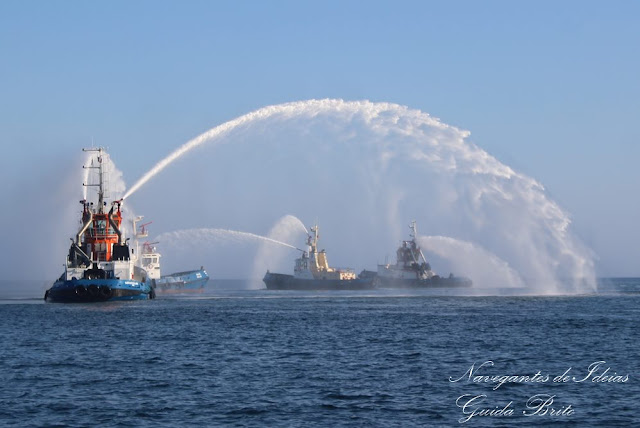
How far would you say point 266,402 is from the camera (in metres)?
32.6

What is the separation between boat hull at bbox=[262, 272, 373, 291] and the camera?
183250 mm

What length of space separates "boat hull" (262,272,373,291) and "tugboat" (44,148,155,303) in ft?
282

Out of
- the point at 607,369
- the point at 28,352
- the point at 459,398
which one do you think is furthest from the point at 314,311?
the point at 459,398

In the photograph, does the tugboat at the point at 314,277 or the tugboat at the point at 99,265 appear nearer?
the tugboat at the point at 99,265

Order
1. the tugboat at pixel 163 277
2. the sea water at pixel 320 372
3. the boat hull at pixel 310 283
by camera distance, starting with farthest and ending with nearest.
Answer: the boat hull at pixel 310 283 < the tugboat at pixel 163 277 < the sea water at pixel 320 372

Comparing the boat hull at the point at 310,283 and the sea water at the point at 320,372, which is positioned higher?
the boat hull at the point at 310,283

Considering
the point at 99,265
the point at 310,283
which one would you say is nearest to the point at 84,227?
the point at 99,265

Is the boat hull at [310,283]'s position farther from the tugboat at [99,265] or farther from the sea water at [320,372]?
the sea water at [320,372]

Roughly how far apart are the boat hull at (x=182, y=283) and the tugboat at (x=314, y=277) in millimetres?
32762

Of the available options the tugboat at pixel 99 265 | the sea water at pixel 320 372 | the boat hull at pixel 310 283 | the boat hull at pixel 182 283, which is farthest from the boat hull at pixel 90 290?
the boat hull at pixel 310 283

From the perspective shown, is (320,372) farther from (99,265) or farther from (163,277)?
(163,277)

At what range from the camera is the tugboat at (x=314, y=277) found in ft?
605

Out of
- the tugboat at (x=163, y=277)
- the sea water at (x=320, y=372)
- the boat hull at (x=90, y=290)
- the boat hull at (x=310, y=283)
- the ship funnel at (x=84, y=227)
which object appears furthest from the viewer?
the boat hull at (x=310, y=283)

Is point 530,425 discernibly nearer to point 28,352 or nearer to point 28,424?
point 28,424
